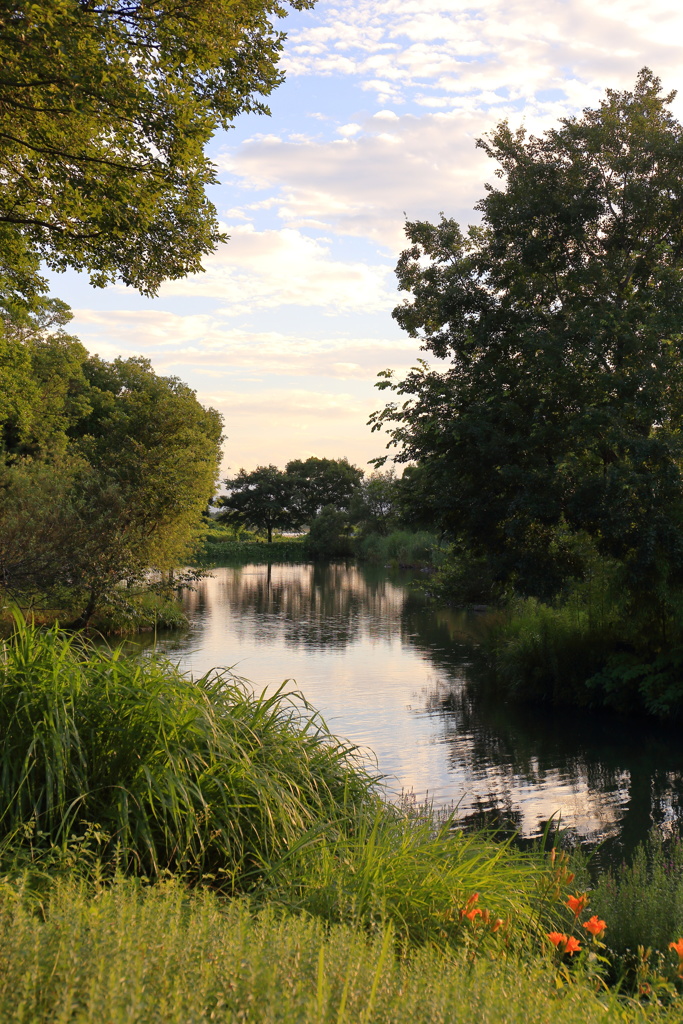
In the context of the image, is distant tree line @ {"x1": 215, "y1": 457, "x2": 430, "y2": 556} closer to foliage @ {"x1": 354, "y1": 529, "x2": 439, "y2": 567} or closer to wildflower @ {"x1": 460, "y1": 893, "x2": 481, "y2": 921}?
foliage @ {"x1": 354, "y1": 529, "x2": 439, "y2": 567}

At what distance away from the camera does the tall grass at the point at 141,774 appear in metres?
4.14

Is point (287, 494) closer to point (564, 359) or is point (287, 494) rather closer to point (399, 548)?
point (399, 548)

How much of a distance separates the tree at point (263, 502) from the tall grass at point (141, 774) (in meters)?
93.6

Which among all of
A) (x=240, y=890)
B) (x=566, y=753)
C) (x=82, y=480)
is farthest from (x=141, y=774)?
(x=82, y=480)

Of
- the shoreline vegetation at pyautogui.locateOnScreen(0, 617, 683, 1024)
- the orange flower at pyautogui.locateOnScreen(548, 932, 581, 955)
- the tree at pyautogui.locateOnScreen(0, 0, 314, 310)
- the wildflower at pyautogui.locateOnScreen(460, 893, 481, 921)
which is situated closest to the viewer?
the shoreline vegetation at pyautogui.locateOnScreen(0, 617, 683, 1024)

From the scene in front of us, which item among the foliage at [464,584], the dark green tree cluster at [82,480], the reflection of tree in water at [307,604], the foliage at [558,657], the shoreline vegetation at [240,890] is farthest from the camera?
the reflection of tree in water at [307,604]

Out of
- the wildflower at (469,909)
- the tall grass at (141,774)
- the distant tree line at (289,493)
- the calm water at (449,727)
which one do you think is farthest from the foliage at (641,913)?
the distant tree line at (289,493)

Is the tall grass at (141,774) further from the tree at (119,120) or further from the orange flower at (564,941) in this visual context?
the tree at (119,120)

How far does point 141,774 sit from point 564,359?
548 inches

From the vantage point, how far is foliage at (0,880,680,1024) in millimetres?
2211

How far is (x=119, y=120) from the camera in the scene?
327 inches

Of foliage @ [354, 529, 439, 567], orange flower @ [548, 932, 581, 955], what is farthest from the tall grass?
foliage @ [354, 529, 439, 567]

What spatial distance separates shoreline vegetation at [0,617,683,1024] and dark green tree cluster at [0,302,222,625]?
491 inches

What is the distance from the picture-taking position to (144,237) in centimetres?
968
